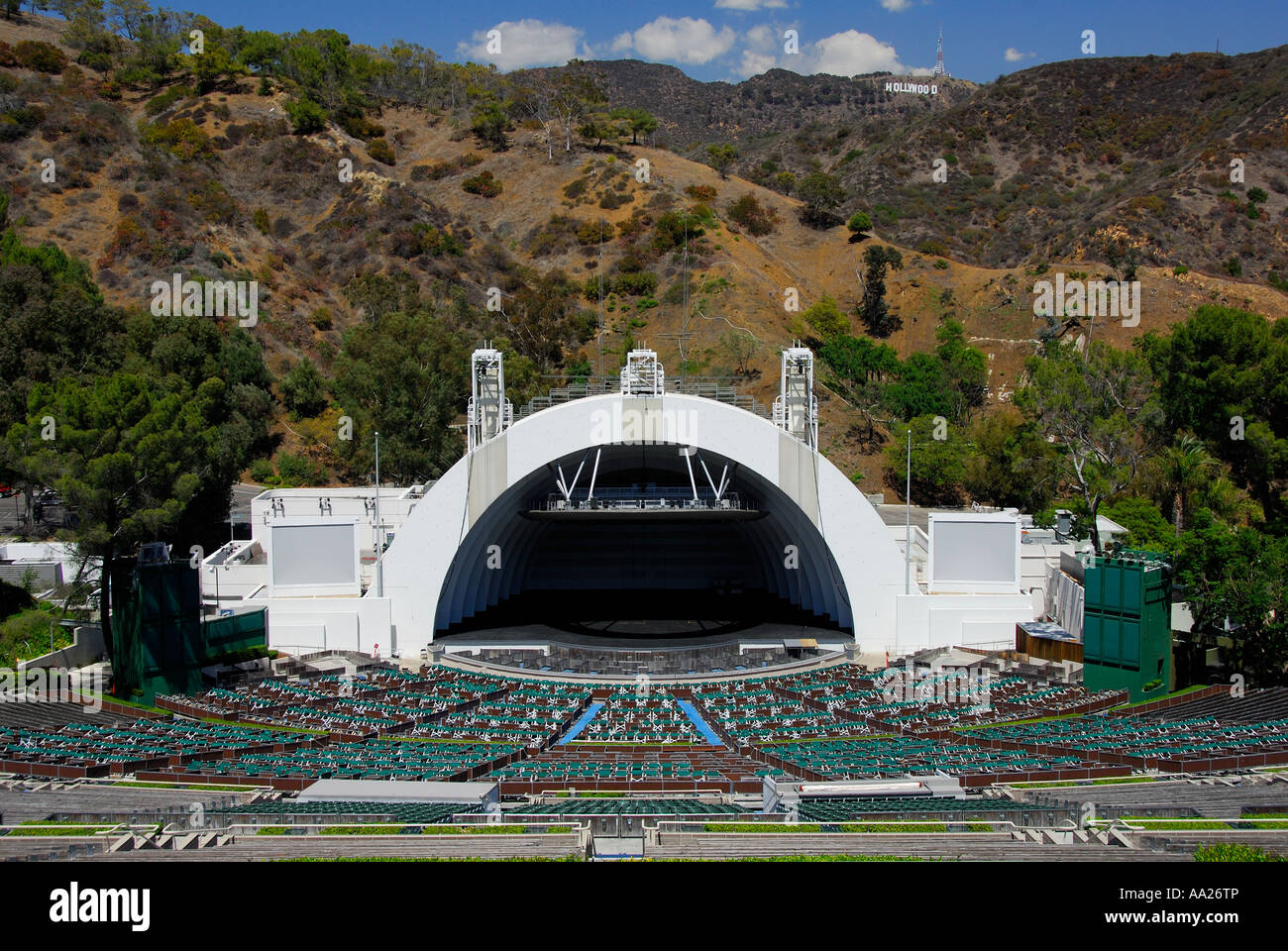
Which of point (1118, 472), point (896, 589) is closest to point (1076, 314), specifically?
point (1118, 472)

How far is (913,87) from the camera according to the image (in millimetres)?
187250

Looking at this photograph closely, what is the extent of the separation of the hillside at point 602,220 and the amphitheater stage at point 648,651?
3119cm

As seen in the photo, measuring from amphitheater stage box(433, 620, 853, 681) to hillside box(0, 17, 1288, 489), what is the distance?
31.2 m

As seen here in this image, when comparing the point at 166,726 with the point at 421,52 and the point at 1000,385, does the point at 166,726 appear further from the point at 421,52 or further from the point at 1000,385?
the point at 421,52

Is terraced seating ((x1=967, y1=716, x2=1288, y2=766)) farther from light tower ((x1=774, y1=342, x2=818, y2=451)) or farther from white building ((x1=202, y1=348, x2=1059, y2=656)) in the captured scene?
light tower ((x1=774, y1=342, x2=818, y2=451))

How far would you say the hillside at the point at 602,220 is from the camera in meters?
81.1

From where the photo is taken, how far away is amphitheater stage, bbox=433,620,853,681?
37375 millimetres

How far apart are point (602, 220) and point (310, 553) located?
220 feet
